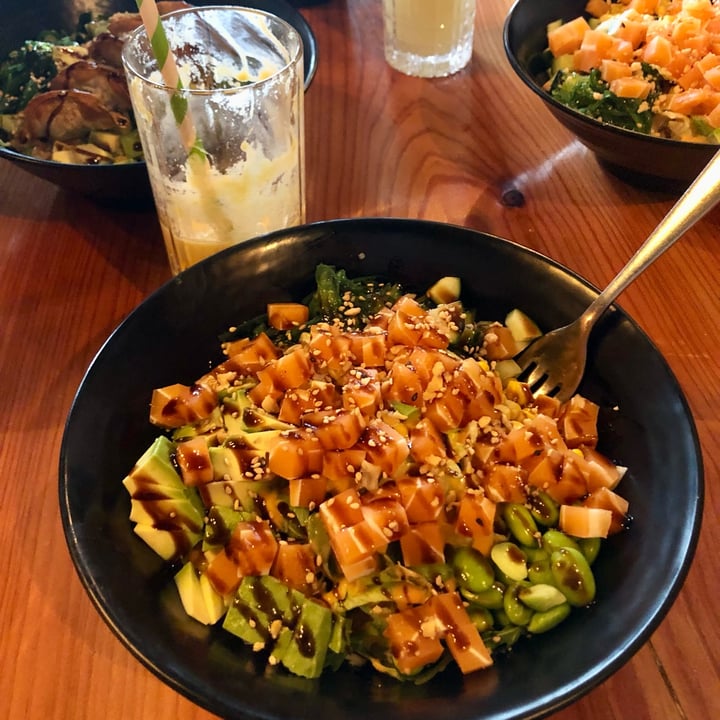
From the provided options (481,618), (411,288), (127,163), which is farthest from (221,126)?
(481,618)

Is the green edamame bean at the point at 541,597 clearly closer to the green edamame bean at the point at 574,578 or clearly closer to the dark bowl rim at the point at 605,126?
the green edamame bean at the point at 574,578

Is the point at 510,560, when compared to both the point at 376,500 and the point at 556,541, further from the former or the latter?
the point at 376,500

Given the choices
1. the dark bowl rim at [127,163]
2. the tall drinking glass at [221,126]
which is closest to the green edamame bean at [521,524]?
the tall drinking glass at [221,126]

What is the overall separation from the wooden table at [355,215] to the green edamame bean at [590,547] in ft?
0.46

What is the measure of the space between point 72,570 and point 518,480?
61 cm

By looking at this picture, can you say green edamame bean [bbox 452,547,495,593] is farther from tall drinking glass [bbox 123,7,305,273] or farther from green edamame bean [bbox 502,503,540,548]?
tall drinking glass [bbox 123,7,305,273]

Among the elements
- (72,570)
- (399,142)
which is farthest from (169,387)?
(399,142)

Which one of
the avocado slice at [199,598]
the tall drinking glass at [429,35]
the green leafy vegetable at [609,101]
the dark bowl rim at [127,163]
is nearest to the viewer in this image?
the avocado slice at [199,598]

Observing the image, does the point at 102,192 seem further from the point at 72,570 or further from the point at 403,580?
the point at 403,580

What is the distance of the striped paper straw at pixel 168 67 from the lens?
0.97 m

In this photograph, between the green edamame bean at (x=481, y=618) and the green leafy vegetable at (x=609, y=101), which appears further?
the green leafy vegetable at (x=609, y=101)

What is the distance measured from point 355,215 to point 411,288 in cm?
38

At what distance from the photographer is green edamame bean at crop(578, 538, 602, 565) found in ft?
2.80

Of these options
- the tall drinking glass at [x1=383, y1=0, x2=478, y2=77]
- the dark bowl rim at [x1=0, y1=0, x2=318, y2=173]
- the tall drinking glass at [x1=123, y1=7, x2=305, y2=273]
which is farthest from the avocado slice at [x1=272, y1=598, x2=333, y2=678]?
the tall drinking glass at [x1=383, y1=0, x2=478, y2=77]
